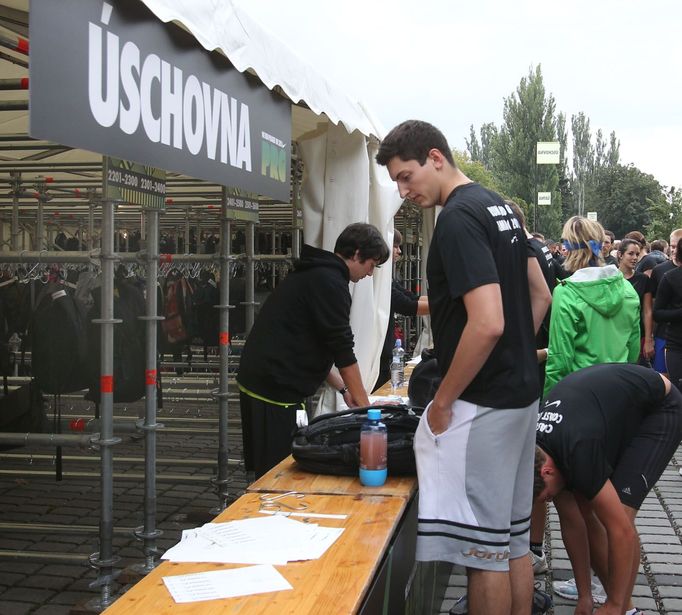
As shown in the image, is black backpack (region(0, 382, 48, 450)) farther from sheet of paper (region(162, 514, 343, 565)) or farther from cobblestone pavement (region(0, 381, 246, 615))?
sheet of paper (region(162, 514, 343, 565))

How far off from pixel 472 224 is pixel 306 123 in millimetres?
3120

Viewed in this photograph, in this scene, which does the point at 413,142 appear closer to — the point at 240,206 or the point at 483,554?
the point at 483,554

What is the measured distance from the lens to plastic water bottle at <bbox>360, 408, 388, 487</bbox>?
306 centimetres

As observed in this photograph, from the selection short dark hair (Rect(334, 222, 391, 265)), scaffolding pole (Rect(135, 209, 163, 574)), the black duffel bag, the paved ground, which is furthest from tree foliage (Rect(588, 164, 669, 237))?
the black duffel bag

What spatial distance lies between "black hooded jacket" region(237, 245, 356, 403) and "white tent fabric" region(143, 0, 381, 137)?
2.64 feet

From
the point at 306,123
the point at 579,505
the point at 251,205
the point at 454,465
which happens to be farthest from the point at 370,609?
the point at 306,123

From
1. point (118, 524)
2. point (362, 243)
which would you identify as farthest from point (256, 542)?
point (118, 524)

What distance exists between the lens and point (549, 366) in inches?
169

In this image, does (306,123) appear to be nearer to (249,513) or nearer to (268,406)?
(268,406)

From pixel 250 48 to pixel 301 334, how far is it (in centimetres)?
136

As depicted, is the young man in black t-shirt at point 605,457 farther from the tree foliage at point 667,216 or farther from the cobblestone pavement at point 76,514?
the tree foliage at point 667,216

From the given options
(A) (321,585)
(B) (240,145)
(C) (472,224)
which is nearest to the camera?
(A) (321,585)

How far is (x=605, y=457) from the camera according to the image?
3.24 meters

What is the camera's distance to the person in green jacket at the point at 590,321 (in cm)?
426
